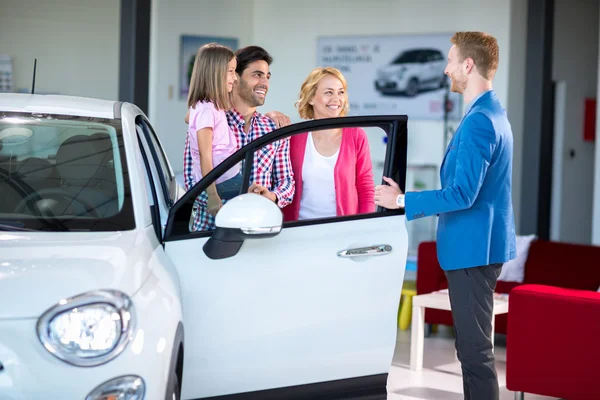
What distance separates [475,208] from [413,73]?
6.55m

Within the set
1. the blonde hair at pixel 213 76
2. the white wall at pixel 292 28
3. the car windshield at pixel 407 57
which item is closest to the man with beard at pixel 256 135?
the blonde hair at pixel 213 76

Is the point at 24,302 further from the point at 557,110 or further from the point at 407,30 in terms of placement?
the point at 557,110

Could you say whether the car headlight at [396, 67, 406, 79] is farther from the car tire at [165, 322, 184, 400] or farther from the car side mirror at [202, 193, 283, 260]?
the car tire at [165, 322, 184, 400]

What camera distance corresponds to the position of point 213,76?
3318 millimetres

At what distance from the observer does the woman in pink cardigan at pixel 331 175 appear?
3127 mm

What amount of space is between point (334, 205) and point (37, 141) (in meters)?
1.00

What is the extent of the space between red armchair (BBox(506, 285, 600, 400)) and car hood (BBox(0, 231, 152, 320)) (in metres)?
2.37

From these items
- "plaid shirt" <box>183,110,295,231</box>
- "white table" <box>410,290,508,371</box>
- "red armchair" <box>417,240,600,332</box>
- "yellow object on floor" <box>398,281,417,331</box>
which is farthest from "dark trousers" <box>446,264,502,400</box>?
"yellow object on floor" <box>398,281,417,331</box>

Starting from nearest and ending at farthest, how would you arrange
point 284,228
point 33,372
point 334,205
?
point 33,372
point 284,228
point 334,205

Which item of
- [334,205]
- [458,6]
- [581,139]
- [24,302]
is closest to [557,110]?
[581,139]

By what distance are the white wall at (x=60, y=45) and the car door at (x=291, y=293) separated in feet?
23.4

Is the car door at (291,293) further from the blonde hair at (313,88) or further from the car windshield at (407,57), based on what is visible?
the car windshield at (407,57)

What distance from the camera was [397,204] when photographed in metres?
2.85

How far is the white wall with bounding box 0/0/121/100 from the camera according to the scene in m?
9.47
